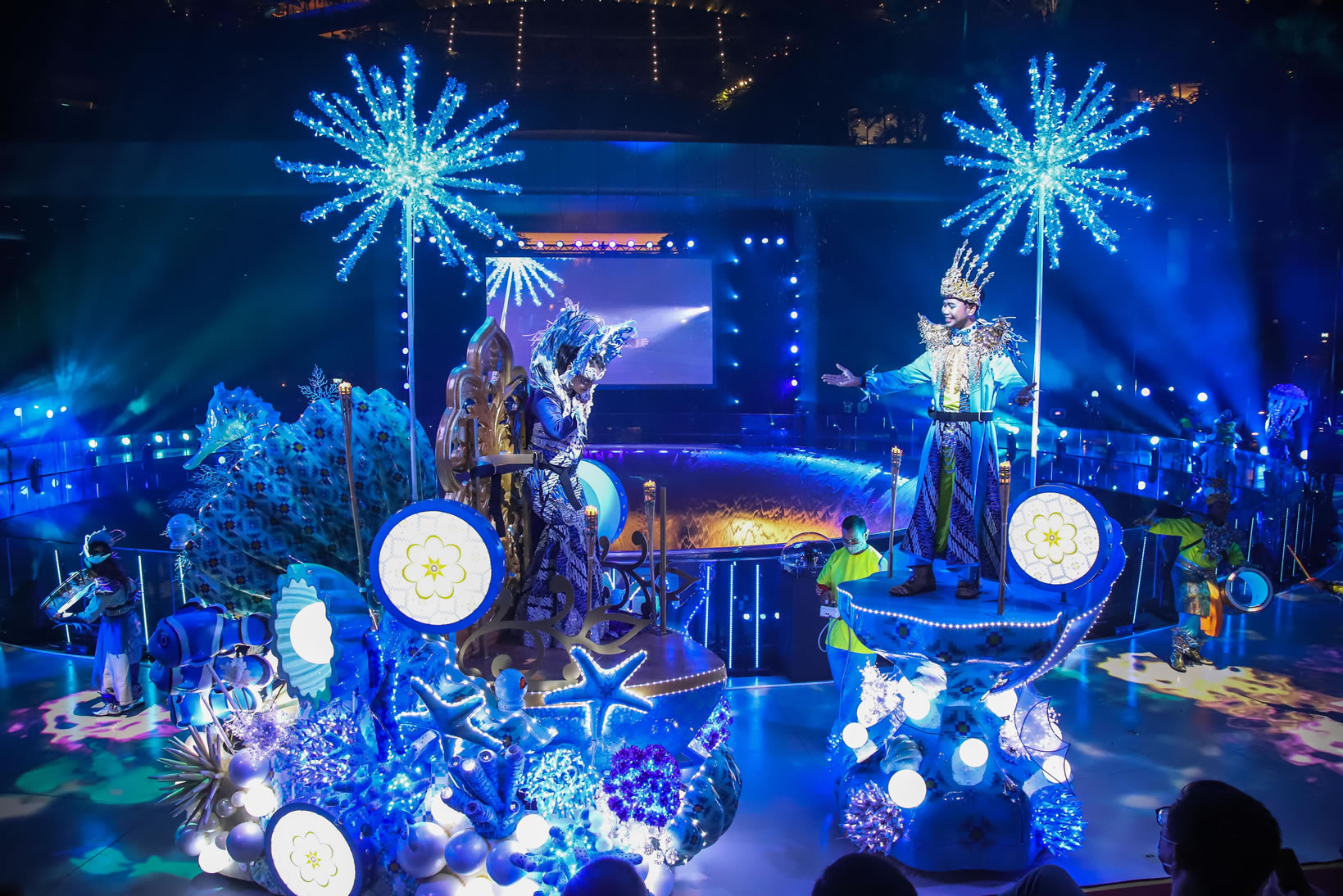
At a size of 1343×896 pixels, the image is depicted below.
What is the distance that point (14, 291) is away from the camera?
14453 millimetres

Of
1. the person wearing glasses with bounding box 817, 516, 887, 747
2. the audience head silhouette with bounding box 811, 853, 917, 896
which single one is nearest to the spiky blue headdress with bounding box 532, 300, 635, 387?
the person wearing glasses with bounding box 817, 516, 887, 747

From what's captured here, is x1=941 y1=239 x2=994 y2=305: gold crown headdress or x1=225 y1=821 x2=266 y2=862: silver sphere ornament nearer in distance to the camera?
x1=225 y1=821 x2=266 y2=862: silver sphere ornament

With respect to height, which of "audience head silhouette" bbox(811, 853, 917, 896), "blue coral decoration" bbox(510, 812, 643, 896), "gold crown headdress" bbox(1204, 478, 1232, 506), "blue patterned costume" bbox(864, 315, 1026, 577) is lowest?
"blue coral decoration" bbox(510, 812, 643, 896)

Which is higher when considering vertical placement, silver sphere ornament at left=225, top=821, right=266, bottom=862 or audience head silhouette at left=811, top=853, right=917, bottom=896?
audience head silhouette at left=811, top=853, right=917, bottom=896

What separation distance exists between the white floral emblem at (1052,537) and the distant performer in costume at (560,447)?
200cm

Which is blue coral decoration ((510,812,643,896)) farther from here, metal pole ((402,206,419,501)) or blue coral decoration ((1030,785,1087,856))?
blue coral decoration ((1030,785,1087,856))

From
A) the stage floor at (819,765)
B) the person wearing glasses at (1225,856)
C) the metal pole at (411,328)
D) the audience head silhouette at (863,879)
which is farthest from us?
the stage floor at (819,765)

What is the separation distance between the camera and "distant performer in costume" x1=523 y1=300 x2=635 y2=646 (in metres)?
3.98

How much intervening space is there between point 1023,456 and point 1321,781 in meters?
8.52

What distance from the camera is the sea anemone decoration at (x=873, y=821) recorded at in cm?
375

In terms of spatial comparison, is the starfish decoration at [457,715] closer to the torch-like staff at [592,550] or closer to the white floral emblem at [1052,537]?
the torch-like staff at [592,550]

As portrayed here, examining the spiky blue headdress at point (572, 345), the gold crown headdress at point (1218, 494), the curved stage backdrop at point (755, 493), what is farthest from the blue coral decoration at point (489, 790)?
the curved stage backdrop at point (755, 493)

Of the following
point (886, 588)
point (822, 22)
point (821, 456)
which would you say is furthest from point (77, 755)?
point (822, 22)

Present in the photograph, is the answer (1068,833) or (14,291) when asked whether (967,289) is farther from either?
(14,291)
